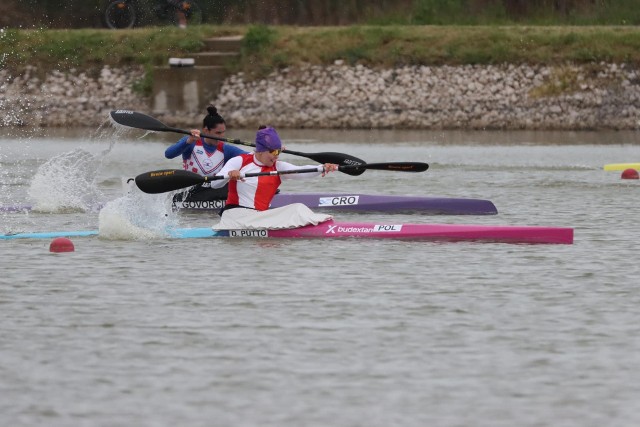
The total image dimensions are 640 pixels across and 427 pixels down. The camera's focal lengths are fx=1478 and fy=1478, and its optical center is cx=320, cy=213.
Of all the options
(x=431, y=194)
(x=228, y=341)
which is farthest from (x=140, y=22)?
(x=228, y=341)

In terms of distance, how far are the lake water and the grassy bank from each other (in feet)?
68.3

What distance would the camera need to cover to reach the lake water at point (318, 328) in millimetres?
8469

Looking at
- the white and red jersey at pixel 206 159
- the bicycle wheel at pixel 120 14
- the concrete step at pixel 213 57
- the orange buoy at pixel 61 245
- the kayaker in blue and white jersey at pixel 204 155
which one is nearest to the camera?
the orange buoy at pixel 61 245

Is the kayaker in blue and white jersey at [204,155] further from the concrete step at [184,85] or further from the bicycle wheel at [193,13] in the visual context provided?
the bicycle wheel at [193,13]

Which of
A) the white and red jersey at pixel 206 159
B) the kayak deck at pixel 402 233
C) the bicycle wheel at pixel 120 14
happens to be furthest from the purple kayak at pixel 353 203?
the bicycle wheel at pixel 120 14

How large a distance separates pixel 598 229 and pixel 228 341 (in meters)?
7.70

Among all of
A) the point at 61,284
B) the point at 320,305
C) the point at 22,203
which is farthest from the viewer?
the point at 22,203

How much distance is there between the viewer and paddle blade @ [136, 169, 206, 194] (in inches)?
623

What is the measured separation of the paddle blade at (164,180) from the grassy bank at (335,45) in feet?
79.3

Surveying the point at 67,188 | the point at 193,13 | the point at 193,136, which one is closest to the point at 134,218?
the point at 193,136

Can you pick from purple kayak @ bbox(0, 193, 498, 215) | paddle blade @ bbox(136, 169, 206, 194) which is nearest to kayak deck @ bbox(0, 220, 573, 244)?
paddle blade @ bbox(136, 169, 206, 194)

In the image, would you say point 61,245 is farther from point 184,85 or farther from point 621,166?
point 184,85

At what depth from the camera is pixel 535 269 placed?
13.4 meters

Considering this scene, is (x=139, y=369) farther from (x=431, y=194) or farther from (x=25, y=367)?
(x=431, y=194)
